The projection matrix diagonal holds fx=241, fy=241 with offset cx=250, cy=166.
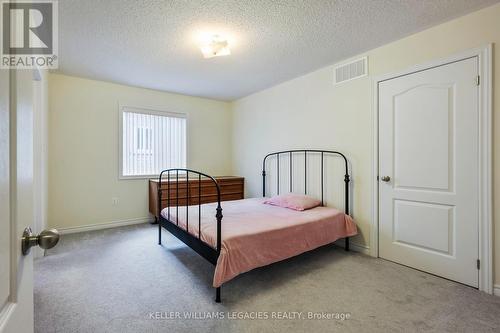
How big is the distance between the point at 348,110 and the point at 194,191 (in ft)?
8.73

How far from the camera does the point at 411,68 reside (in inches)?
98.2

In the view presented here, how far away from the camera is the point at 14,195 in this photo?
544mm

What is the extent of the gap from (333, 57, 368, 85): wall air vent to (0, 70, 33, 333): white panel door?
10.2 feet

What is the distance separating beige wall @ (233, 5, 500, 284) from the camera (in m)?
2.10

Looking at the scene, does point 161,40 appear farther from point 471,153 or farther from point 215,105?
point 471,153

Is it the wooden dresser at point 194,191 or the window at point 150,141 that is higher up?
the window at point 150,141

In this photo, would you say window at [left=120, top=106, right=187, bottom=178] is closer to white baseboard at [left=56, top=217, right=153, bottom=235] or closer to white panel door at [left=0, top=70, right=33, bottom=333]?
white baseboard at [left=56, top=217, right=153, bottom=235]

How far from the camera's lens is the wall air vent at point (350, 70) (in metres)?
2.89

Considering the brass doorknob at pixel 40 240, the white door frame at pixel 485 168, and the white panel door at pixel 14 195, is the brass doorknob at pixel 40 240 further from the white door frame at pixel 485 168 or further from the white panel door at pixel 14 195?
the white door frame at pixel 485 168

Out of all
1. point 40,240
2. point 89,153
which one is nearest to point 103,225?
point 89,153

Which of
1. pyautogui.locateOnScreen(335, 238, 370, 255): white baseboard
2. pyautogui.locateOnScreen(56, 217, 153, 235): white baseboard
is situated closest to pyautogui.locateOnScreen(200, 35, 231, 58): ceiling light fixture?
pyautogui.locateOnScreen(335, 238, 370, 255): white baseboard

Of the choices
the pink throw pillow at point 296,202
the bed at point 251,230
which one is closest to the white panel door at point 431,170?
the bed at point 251,230

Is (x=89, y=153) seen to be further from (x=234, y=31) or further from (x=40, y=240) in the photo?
(x=40, y=240)

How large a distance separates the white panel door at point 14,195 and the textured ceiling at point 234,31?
5.85ft
